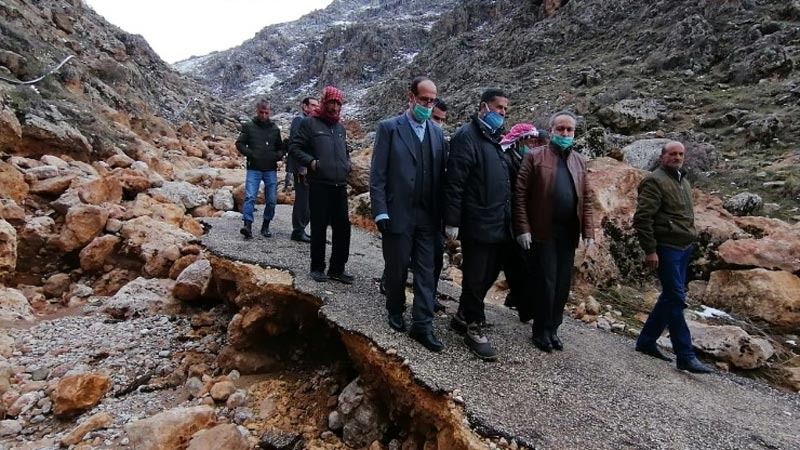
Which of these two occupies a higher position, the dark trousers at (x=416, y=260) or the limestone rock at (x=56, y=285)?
the dark trousers at (x=416, y=260)

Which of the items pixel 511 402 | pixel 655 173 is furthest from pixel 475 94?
pixel 511 402

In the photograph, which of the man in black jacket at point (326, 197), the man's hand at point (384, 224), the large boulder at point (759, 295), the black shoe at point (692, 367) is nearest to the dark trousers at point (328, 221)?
the man in black jacket at point (326, 197)

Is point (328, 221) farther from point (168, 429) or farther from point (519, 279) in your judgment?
point (168, 429)

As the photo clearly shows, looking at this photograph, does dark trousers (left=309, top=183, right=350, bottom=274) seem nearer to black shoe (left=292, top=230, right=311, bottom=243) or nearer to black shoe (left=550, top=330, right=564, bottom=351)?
black shoe (left=292, top=230, right=311, bottom=243)

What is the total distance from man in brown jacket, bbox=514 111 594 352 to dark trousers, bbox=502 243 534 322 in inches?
19.6

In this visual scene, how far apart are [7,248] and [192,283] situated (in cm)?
222

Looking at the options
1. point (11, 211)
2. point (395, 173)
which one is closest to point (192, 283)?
point (11, 211)

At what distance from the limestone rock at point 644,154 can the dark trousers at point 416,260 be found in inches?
342

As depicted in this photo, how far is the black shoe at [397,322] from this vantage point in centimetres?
377

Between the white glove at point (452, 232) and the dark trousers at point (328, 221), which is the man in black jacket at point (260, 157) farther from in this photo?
the white glove at point (452, 232)

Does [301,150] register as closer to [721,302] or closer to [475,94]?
[721,302]

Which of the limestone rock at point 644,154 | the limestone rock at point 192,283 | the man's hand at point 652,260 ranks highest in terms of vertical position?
the limestone rock at point 644,154

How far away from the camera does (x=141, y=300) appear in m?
5.98

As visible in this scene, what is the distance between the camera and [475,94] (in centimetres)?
2842
